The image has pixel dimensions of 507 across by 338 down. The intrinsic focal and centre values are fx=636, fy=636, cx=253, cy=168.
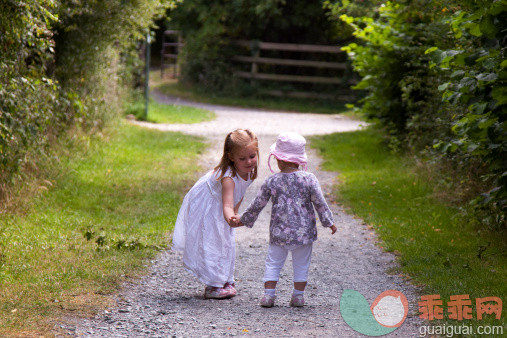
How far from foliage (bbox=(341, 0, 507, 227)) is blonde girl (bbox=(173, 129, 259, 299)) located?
6.57ft

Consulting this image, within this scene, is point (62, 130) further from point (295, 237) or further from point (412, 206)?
point (295, 237)

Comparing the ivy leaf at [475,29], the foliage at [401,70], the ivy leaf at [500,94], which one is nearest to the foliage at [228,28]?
the foliage at [401,70]

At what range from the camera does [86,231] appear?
6703 mm

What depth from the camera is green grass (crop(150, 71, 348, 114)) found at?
22.1m

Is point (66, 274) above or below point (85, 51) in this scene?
below

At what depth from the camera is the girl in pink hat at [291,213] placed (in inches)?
187

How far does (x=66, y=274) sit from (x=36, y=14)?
9.48ft

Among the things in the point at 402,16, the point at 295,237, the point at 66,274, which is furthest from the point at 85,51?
the point at 295,237

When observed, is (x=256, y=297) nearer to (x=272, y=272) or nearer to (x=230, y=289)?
(x=230, y=289)

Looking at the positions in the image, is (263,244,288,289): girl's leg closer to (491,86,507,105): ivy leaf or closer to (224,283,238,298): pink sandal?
(224,283,238,298): pink sandal

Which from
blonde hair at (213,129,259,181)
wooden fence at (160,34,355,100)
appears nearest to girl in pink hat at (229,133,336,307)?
blonde hair at (213,129,259,181)

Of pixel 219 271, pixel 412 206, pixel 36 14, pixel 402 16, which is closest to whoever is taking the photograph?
pixel 219 271

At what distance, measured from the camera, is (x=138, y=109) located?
55.1ft

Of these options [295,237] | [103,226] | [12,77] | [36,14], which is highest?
[36,14]
